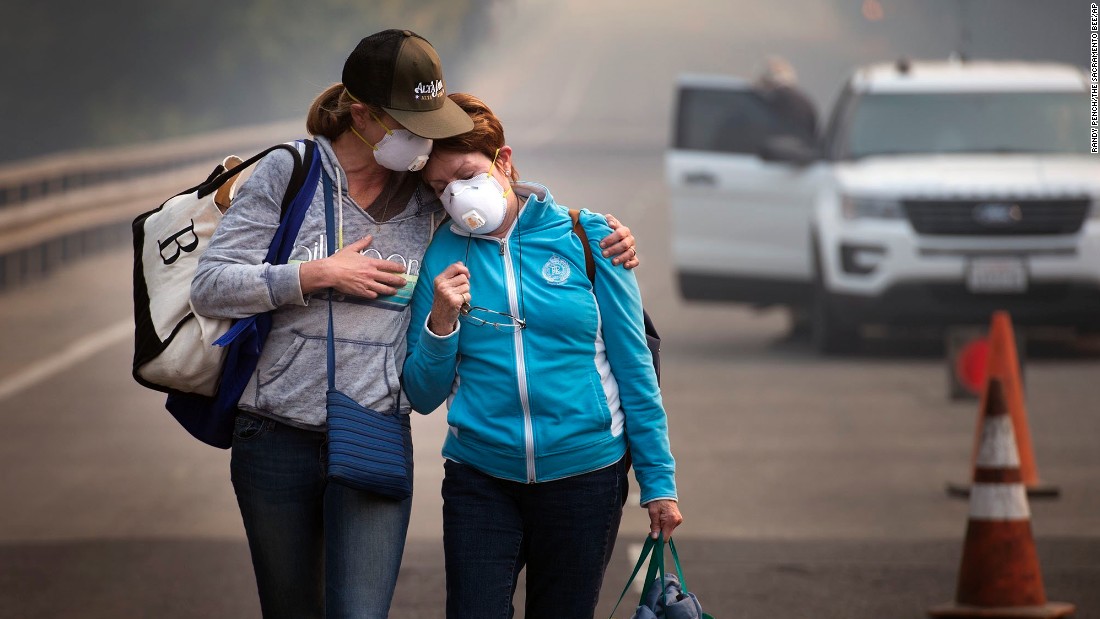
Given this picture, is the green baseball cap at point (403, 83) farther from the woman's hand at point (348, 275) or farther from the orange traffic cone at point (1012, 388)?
the orange traffic cone at point (1012, 388)

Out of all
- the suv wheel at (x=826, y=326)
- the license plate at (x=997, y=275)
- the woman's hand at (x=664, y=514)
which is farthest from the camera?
the suv wheel at (x=826, y=326)

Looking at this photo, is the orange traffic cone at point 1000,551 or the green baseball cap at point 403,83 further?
the orange traffic cone at point 1000,551

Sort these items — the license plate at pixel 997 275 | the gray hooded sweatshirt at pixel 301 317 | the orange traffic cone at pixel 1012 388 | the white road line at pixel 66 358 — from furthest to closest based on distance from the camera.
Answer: the license plate at pixel 997 275 < the white road line at pixel 66 358 < the orange traffic cone at pixel 1012 388 < the gray hooded sweatshirt at pixel 301 317

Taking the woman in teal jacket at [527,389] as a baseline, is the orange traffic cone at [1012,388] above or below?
below

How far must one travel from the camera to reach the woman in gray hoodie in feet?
13.8

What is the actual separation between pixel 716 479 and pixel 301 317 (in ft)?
18.3

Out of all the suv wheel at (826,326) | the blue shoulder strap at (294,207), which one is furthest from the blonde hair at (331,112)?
the suv wheel at (826,326)

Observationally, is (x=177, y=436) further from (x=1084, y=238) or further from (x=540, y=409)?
(x=540, y=409)

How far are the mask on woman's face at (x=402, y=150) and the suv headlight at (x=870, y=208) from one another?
9.60 m

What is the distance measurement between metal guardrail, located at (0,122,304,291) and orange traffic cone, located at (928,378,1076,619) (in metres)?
13.8

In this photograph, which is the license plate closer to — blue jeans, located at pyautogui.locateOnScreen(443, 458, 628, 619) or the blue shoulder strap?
blue jeans, located at pyautogui.locateOnScreen(443, 458, 628, 619)

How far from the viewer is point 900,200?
13539mm

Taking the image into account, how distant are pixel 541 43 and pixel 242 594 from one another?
2485 inches

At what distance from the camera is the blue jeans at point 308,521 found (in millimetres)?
4254
